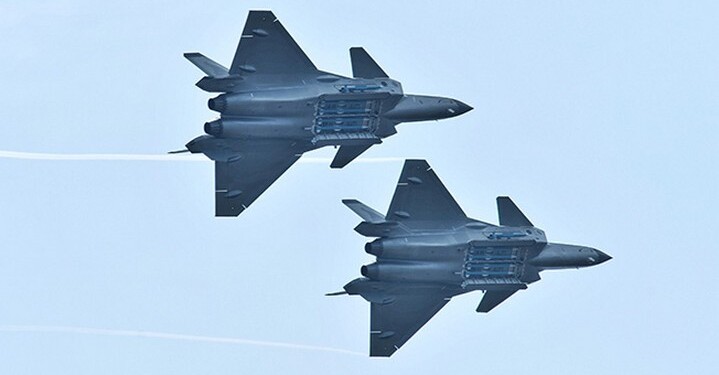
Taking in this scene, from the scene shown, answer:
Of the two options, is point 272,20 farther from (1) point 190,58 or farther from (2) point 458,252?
(2) point 458,252

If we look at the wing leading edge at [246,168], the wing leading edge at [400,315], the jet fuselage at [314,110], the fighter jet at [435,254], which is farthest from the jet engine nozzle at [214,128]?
the wing leading edge at [400,315]

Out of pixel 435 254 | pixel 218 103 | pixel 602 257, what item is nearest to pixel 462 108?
pixel 435 254

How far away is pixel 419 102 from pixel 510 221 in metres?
5.35

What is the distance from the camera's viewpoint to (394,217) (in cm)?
9050

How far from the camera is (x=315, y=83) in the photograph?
89000 mm

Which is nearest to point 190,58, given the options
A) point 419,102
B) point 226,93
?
point 226,93

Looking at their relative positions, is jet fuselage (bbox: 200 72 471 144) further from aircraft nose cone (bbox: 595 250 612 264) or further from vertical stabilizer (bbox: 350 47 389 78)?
aircraft nose cone (bbox: 595 250 612 264)

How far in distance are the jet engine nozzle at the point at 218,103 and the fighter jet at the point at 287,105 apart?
0.11ft

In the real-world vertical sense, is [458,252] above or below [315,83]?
below

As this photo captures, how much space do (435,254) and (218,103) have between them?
30.5ft

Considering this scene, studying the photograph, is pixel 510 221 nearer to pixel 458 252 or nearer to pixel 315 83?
pixel 458 252

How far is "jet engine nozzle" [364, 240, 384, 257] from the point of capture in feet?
293

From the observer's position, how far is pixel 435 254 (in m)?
90.2

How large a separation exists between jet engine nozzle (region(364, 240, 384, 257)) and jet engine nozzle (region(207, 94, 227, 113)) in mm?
6900
